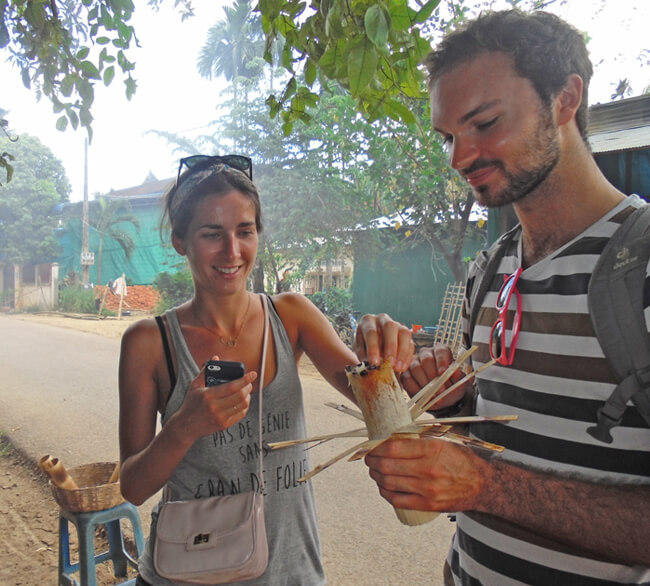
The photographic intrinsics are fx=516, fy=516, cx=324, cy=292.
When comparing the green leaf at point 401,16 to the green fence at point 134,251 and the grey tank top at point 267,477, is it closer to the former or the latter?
the grey tank top at point 267,477

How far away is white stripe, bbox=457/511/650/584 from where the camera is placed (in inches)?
45.5

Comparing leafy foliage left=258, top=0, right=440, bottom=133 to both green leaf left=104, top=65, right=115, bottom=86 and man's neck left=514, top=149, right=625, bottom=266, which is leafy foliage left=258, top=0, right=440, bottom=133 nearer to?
man's neck left=514, top=149, right=625, bottom=266

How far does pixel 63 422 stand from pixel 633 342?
7.11 metres

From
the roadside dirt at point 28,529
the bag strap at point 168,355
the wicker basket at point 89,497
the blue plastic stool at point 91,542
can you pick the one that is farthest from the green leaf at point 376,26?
the roadside dirt at point 28,529

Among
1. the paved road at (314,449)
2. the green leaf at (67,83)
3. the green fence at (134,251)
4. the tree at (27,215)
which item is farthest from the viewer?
the tree at (27,215)

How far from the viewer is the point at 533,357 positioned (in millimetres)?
1297

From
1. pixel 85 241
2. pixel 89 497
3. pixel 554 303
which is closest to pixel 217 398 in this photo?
pixel 554 303

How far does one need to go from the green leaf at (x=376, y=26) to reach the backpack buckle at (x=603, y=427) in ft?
2.94

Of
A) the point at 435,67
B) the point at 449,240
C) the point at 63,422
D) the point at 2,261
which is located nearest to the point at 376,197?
the point at 449,240

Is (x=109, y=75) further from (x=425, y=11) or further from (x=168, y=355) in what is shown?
(x=425, y=11)

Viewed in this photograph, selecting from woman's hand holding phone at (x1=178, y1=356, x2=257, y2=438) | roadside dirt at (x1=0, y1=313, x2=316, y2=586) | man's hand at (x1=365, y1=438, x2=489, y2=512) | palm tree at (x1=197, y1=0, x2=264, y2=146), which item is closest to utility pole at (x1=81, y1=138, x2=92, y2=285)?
palm tree at (x1=197, y1=0, x2=264, y2=146)

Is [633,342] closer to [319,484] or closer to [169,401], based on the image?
[169,401]

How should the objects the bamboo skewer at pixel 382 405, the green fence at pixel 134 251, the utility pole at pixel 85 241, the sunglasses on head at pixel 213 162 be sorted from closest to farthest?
the bamboo skewer at pixel 382 405
the sunglasses on head at pixel 213 162
the utility pole at pixel 85 241
the green fence at pixel 134 251

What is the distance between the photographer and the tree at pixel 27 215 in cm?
2539
